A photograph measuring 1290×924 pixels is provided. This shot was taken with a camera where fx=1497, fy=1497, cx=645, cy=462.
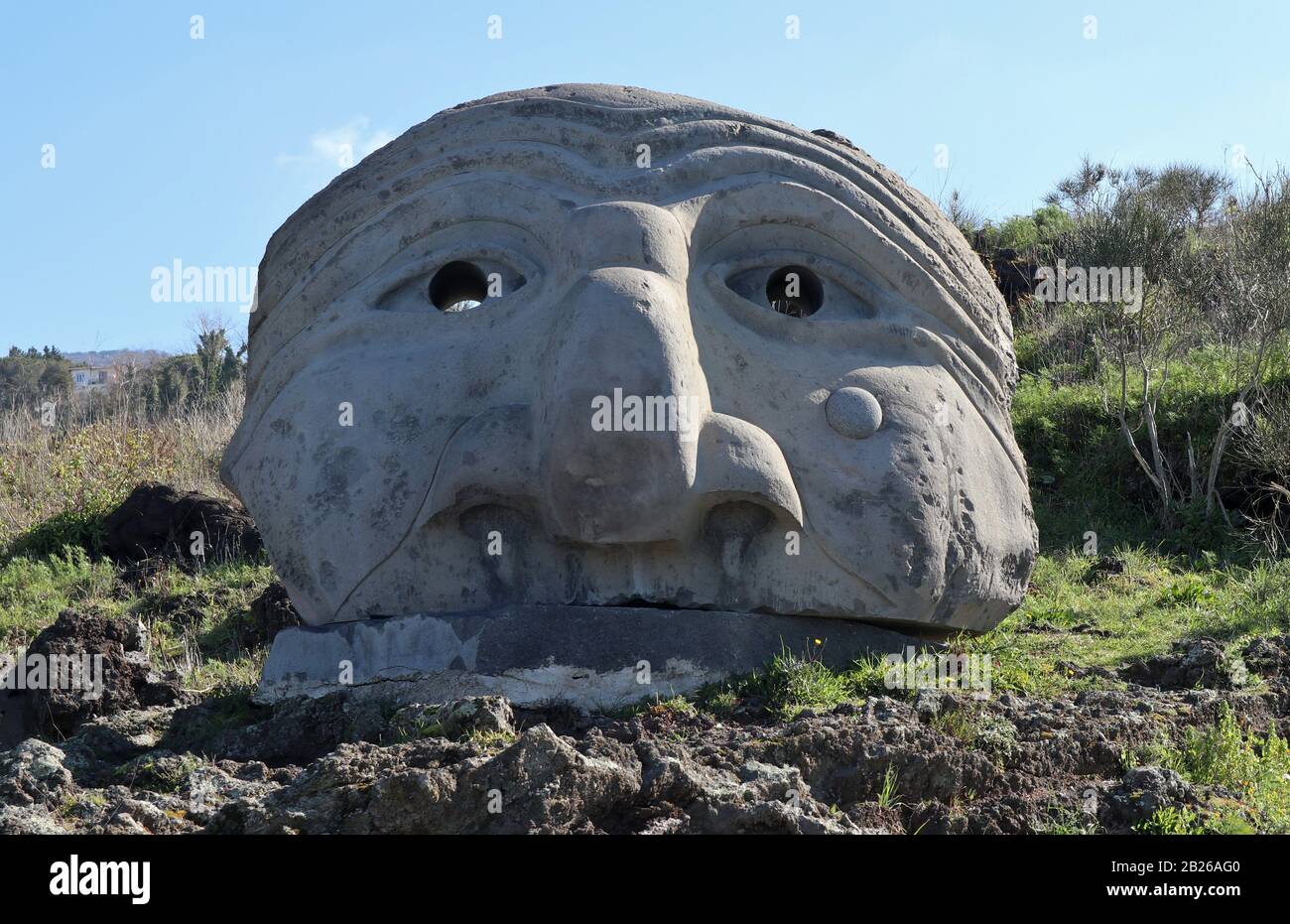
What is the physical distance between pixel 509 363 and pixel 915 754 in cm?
223

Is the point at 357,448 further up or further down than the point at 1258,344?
further down

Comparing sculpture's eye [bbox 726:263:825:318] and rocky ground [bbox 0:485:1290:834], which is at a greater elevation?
sculpture's eye [bbox 726:263:825:318]

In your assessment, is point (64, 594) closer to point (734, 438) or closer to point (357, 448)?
point (357, 448)

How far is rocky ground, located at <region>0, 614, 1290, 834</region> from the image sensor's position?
3590mm

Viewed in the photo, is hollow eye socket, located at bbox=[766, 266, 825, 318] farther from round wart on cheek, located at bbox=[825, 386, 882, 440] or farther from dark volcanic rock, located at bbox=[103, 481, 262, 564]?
dark volcanic rock, located at bbox=[103, 481, 262, 564]

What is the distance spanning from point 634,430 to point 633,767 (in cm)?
150

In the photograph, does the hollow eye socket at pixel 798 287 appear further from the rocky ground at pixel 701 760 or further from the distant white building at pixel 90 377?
the distant white building at pixel 90 377

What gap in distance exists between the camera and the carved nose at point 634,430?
5098 mm

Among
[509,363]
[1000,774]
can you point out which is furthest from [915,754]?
[509,363]

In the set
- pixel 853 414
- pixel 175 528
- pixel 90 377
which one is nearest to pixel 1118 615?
pixel 853 414

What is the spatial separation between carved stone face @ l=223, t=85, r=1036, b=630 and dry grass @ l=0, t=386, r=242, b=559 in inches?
200

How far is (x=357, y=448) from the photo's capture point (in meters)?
5.54
